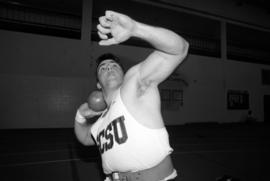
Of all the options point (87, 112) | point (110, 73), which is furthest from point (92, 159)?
point (110, 73)

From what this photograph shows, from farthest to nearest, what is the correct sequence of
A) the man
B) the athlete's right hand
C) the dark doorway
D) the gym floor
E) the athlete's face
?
1. the dark doorway
2. the gym floor
3. the athlete's right hand
4. the athlete's face
5. the man

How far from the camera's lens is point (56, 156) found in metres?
3.21

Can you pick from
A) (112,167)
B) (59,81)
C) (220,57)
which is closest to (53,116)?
(59,81)

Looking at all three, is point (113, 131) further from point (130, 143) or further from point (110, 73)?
point (110, 73)

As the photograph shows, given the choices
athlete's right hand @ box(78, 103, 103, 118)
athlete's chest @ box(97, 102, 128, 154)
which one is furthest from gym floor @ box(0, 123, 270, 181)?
athlete's chest @ box(97, 102, 128, 154)

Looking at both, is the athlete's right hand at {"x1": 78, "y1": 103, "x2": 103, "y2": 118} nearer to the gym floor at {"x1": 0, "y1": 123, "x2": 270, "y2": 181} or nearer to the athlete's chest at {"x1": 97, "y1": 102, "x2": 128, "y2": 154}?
the athlete's chest at {"x1": 97, "y1": 102, "x2": 128, "y2": 154}

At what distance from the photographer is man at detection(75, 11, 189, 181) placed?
835 mm

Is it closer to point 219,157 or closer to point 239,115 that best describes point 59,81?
point 219,157

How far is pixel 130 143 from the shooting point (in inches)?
36.3

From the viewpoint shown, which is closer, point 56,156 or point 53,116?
point 56,156

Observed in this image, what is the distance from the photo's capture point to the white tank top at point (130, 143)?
3.01ft

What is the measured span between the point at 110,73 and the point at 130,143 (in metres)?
0.51

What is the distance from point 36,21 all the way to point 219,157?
23.9 ft

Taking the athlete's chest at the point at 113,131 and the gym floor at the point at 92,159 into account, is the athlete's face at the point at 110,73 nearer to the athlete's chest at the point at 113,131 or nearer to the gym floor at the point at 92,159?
the athlete's chest at the point at 113,131
